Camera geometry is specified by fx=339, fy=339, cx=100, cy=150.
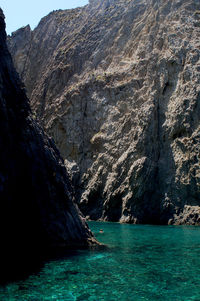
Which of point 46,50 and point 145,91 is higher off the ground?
point 46,50

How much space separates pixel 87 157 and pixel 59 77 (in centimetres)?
2240

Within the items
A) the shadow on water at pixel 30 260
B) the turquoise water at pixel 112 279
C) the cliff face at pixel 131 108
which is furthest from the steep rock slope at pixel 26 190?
the cliff face at pixel 131 108

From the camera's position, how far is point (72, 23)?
79125mm

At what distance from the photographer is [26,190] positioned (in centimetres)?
1562

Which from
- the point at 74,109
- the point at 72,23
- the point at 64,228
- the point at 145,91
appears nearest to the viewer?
the point at 64,228

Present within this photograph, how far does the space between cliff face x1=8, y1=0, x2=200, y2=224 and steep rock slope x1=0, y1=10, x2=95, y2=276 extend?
2648 cm

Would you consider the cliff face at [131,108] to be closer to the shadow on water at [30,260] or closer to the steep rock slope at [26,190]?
the shadow on water at [30,260]

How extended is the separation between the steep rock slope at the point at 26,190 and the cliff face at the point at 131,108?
2648 centimetres

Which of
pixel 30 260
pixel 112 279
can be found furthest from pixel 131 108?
pixel 112 279

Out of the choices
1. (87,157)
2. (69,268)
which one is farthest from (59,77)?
(69,268)

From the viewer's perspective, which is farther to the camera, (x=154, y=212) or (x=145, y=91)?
(x=145, y=91)

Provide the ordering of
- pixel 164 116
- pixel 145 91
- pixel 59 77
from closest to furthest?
pixel 164 116, pixel 145 91, pixel 59 77

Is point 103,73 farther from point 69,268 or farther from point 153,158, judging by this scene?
point 69,268

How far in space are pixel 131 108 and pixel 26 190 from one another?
3883 centimetres
